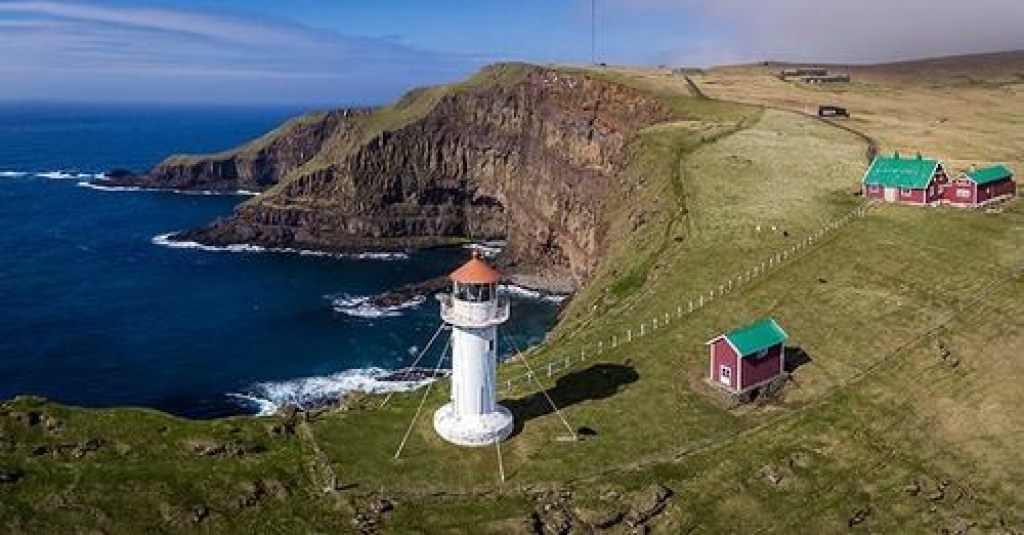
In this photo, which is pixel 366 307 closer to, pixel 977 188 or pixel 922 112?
pixel 977 188

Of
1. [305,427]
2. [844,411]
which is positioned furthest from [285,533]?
[844,411]

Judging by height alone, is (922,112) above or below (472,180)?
above

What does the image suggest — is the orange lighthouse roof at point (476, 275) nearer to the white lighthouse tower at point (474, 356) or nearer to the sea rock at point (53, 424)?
the white lighthouse tower at point (474, 356)

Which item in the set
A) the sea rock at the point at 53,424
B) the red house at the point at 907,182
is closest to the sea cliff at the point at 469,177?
the red house at the point at 907,182

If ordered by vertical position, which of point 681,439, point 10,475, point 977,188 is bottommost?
point 681,439

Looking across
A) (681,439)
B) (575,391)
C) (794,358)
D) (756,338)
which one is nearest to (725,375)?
(756,338)

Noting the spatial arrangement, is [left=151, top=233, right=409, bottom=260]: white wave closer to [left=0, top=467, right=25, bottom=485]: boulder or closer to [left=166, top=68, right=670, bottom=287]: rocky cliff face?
[left=166, top=68, right=670, bottom=287]: rocky cliff face
